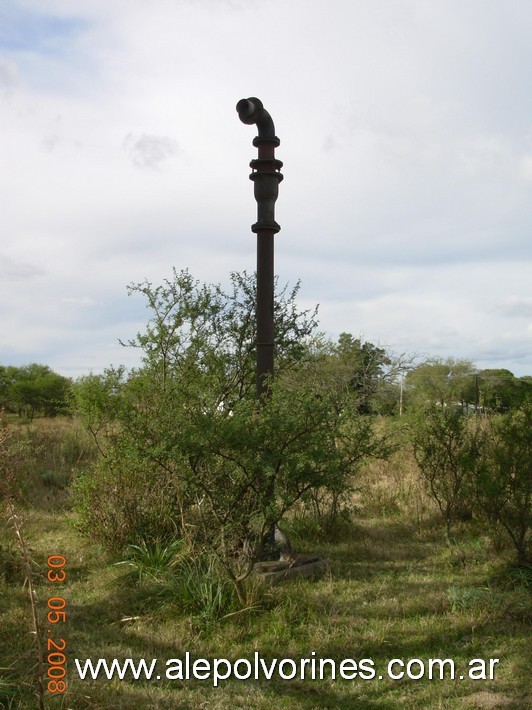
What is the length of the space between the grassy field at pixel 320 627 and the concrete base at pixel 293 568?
13 centimetres

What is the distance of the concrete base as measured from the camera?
5.25 m

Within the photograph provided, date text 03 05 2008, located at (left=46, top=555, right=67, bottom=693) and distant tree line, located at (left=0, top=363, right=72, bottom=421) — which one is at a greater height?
distant tree line, located at (left=0, top=363, right=72, bottom=421)

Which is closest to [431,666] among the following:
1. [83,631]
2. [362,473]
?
[83,631]

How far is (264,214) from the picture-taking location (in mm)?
6012

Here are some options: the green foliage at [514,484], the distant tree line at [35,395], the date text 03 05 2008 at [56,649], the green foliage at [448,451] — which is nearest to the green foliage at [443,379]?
the distant tree line at [35,395]

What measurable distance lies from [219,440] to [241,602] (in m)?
1.18

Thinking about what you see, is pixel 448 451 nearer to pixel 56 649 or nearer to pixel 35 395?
pixel 56 649

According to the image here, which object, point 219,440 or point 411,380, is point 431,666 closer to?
point 219,440

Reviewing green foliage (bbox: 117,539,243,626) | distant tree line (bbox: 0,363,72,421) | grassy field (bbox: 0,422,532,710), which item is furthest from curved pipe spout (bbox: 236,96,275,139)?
distant tree line (bbox: 0,363,72,421)

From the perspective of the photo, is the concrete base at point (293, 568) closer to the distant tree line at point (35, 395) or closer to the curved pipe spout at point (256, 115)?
the curved pipe spout at point (256, 115)

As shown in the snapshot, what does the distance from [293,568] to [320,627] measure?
118 centimetres

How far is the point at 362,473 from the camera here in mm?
9688

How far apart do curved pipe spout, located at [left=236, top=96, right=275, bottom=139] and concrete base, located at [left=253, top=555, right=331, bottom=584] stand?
383 cm

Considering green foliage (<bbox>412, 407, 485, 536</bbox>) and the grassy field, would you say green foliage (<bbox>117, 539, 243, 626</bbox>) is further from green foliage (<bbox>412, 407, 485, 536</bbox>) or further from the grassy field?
green foliage (<bbox>412, 407, 485, 536</bbox>)
